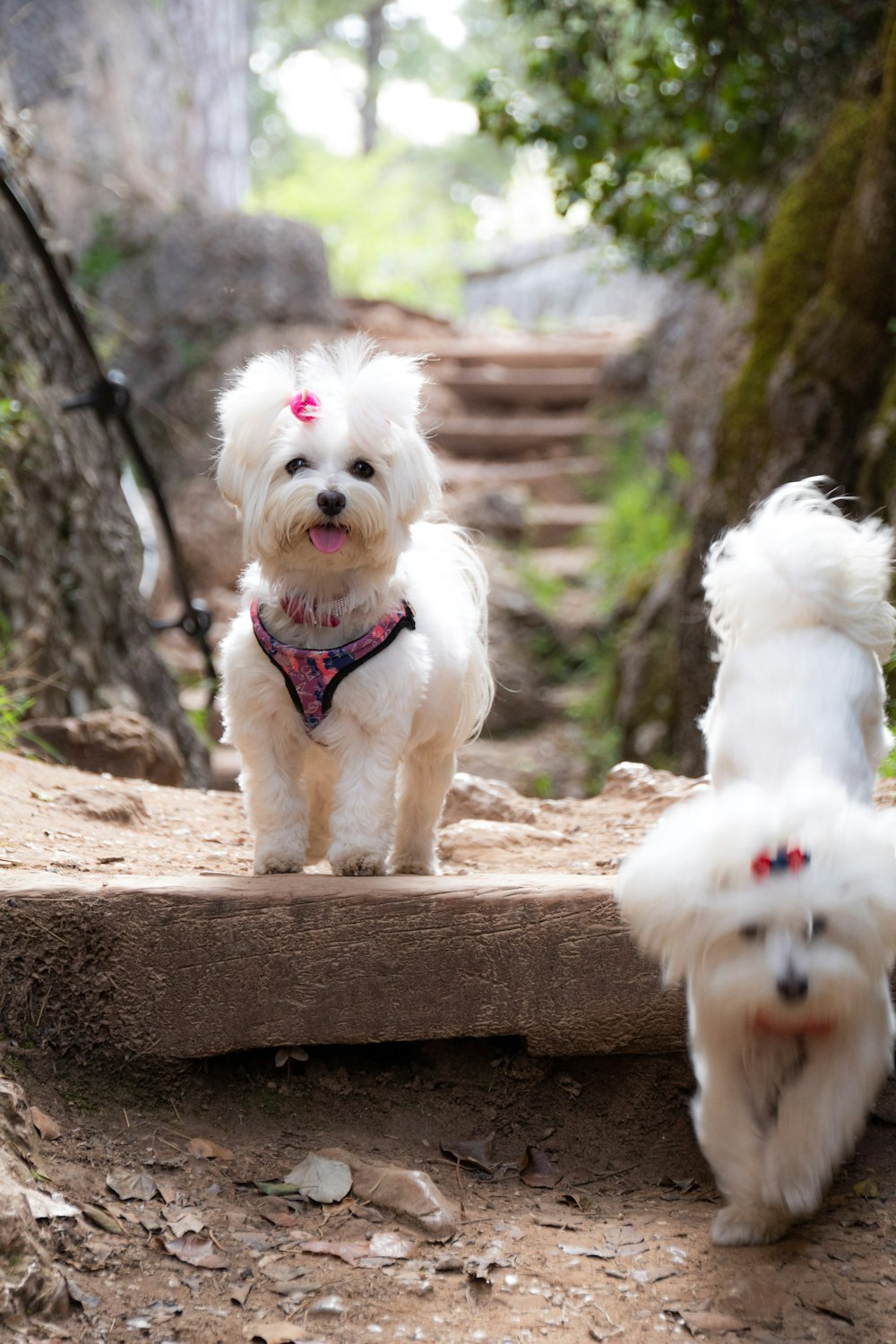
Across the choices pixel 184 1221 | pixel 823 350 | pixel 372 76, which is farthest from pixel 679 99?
pixel 372 76

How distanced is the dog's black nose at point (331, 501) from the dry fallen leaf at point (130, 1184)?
1.67m

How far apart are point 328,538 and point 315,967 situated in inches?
43.8

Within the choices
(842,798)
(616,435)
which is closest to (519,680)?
(616,435)

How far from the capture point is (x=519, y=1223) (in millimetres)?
3057

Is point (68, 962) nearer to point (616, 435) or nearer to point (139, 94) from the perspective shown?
point (616, 435)

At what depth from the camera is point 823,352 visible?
704cm

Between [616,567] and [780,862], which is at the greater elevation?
[616,567]

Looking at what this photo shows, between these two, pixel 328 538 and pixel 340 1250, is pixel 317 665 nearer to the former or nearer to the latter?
pixel 328 538

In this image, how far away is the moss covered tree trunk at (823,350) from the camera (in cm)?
664

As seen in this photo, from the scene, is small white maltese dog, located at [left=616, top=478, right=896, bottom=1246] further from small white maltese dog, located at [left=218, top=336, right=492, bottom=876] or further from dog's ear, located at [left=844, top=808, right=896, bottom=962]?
small white maltese dog, located at [left=218, top=336, right=492, bottom=876]

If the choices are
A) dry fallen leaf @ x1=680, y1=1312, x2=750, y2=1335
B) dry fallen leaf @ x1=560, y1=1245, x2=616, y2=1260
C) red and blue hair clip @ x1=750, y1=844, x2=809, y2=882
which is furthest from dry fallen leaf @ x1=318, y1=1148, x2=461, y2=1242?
red and blue hair clip @ x1=750, y1=844, x2=809, y2=882

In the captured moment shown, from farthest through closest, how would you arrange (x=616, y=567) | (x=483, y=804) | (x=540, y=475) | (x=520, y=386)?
(x=520, y=386) < (x=540, y=475) < (x=616, y=567) < (x=483, y=804)

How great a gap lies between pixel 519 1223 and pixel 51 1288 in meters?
1.09

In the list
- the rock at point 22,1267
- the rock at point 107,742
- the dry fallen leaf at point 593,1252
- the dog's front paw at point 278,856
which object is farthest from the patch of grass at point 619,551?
the rock at point 22,1267
